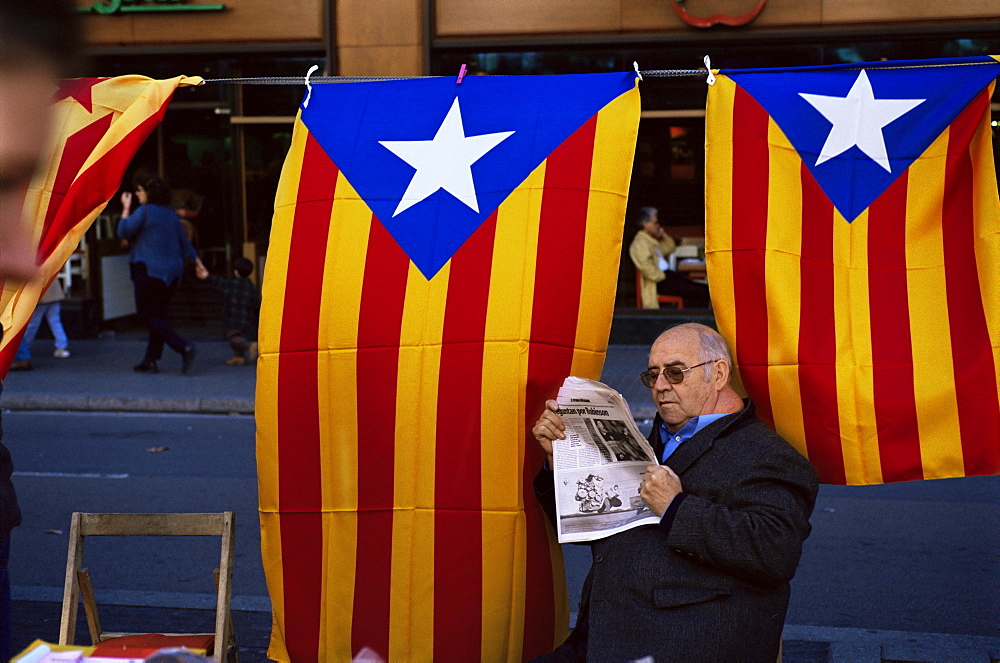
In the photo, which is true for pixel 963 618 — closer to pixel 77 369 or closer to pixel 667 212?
pixel 667 212

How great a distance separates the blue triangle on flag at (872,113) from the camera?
12.1 ft

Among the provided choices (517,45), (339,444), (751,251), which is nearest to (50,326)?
(517,45)

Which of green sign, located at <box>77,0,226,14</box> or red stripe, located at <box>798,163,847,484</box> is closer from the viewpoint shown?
red stripe, located at <box>798,163,847,484</box>

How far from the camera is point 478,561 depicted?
3.65 metres

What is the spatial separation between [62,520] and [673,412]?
4.80 m

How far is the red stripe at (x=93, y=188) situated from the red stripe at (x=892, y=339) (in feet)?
8.39

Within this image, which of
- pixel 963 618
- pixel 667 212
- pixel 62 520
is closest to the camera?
pixel 963 618

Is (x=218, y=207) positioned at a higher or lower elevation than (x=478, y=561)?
higher

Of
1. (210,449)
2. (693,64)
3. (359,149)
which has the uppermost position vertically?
(693,64)

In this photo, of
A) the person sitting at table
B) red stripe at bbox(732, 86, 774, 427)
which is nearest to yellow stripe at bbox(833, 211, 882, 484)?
red stripe at bbox(732, 86, 774, 427)

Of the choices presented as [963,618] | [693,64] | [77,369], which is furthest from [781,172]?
[77,369]

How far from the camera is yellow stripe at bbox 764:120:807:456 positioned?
366 centimetres

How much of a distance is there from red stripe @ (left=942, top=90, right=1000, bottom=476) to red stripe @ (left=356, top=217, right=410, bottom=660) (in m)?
1.82

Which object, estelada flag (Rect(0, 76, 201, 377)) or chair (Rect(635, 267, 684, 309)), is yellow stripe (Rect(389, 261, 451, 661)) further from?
chair (Rect(635, 267, 684, 309))
